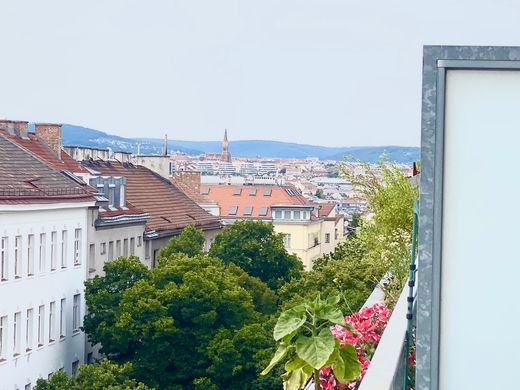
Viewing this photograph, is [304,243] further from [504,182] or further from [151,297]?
[504,182]

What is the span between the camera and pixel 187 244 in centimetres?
6762

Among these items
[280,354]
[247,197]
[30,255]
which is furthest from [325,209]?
[280,354]

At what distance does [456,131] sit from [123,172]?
253 ft

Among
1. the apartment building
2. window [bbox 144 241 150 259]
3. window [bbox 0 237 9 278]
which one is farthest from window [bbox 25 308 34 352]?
window [bbox 144 241 150 259]

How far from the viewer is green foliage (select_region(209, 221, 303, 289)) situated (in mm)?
73700

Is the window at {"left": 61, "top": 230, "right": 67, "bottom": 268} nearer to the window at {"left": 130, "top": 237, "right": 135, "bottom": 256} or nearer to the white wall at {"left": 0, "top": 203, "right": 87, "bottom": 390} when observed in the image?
the white wall at {"left": 0, "top": 203, "right": 87, "bottom": 390}

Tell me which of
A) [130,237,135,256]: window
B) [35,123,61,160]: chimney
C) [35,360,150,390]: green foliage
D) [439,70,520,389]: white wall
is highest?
[35,123,61,160]: chimney

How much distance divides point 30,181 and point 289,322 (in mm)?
46362

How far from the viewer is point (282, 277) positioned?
73.8m

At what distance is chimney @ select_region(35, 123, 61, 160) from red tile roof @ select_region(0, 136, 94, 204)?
586cm

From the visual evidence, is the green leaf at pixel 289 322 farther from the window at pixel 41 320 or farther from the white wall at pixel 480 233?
the window at pixel 41 320

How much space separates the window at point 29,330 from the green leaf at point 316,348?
4237 centimetres

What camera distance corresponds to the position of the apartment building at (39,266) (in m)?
47.4

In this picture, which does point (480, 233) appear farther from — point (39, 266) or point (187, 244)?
point (187, 244)
